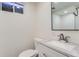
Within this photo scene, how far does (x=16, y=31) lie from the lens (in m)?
1.96

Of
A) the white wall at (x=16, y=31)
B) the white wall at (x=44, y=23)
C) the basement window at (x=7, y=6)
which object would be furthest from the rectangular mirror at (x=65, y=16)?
the basement window at (x=7, y=6)

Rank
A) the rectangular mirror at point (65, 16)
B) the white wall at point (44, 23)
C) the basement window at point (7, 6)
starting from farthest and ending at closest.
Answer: the white wall at point (44, 23)
the basement window at point (7, 6)
the rectangular mirror at point (65, 16)

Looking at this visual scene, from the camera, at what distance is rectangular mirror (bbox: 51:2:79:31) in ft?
4.77

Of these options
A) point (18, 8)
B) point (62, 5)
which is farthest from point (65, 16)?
point (18, 8)

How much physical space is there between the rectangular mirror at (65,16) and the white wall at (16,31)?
65cm

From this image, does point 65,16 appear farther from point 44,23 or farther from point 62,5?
point 44,23

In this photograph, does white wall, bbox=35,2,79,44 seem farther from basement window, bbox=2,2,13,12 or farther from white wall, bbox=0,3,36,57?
basement window, bbox=2,2,13,12

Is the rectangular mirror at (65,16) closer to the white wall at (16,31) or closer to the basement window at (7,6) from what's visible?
the white wall at (16,31)

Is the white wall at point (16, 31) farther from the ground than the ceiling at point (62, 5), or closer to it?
closer to it

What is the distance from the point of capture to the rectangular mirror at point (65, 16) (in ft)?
4.77

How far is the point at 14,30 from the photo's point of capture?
1.92m

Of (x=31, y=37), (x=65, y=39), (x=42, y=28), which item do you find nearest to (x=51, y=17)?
(x=42, y=28)

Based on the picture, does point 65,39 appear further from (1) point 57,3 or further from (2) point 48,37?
(1) point 57,3

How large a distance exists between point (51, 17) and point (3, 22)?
3.14 ft
